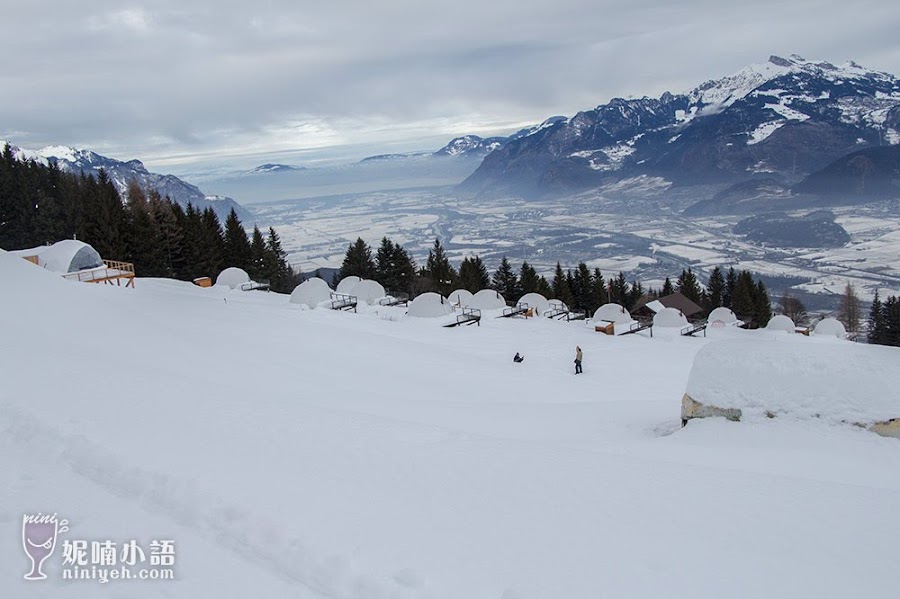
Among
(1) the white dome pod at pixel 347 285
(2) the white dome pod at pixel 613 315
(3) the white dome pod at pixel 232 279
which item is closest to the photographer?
(2) the white dome pod at pixel 613 315

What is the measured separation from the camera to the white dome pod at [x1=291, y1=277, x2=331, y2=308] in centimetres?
4041

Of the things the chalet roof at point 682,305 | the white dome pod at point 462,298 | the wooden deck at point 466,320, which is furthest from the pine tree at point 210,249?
the chalet roof at point 682,305

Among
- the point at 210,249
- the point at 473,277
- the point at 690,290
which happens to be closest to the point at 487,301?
the point at 473,277

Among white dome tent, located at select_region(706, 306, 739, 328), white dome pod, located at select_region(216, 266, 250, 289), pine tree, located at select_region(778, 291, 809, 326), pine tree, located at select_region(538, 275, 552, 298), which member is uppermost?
white dome pod, located at select_region(216, 266, 250, 289)

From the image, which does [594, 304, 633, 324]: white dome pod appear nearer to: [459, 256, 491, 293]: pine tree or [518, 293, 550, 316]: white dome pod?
[518, 293, 550, 316]: white dome pod

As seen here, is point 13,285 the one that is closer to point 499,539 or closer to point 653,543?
point 499,539

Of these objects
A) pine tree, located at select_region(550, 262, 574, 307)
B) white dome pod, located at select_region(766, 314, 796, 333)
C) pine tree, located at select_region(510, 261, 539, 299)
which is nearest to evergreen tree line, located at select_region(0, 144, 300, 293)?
Result: pine tree, located at select_region(510, 261, 539, 299)

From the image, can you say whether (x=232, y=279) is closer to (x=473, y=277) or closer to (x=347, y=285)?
(x=347, y=285)

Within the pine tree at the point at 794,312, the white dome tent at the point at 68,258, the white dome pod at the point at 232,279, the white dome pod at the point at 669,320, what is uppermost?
the white dome tent at the point at 68,258

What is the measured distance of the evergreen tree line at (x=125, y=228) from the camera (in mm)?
49594

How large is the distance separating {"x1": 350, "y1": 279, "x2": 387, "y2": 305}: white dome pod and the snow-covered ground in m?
30.5

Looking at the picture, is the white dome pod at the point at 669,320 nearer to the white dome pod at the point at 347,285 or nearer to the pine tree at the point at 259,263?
the white dome pod at the point at 347,285

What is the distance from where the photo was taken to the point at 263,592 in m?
5.79

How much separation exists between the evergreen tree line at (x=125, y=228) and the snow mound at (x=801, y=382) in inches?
1960
